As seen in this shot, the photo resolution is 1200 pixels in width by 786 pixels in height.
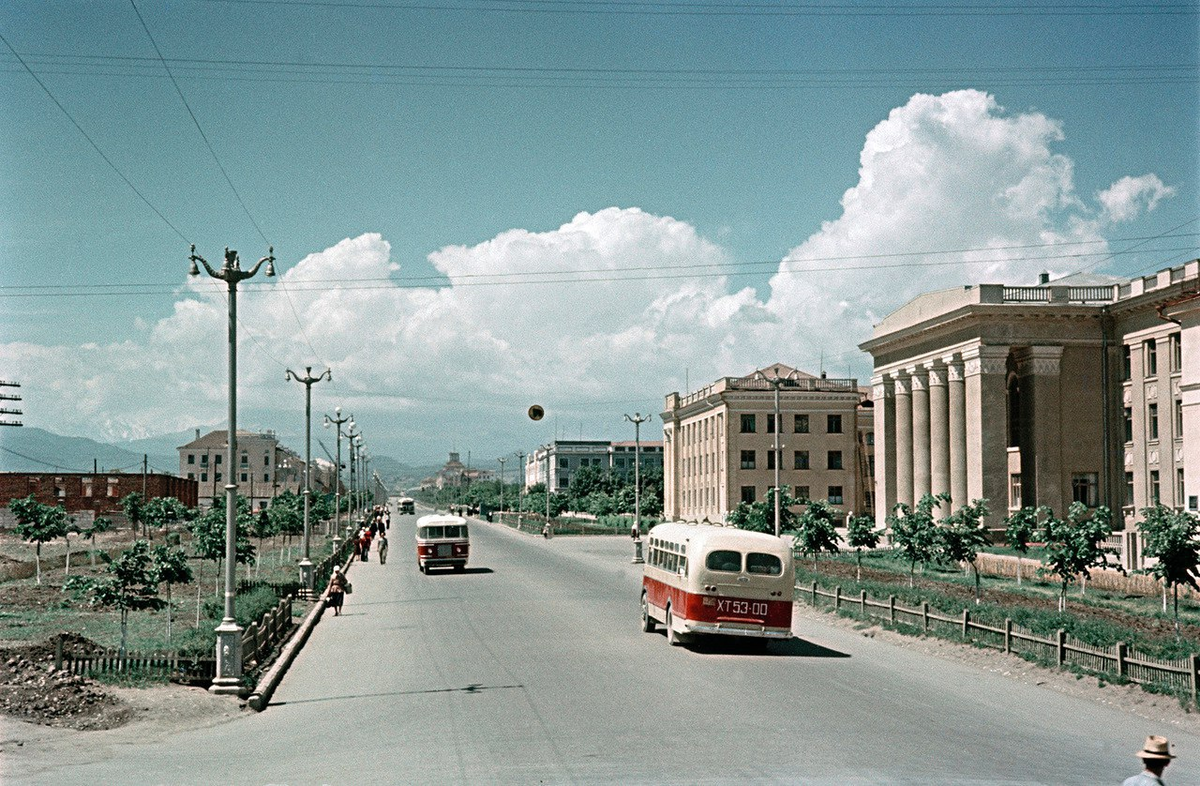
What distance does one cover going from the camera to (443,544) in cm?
4822

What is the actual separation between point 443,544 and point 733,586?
2696 centimetres

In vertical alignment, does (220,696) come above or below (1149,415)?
below

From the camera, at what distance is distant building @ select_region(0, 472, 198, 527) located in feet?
304

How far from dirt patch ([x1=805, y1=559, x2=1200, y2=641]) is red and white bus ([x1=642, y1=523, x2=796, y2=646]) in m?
7.42

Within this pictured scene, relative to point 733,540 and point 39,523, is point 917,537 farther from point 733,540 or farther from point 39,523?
point 39,523

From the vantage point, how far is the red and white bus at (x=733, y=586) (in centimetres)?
2302

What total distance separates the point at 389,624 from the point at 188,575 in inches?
218

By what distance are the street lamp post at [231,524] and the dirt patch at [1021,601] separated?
1814cm

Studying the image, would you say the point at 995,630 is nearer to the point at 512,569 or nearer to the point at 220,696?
the point at 220,696

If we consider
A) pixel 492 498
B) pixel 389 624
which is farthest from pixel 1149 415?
pixel 492 498

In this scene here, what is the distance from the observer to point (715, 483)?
105125mm

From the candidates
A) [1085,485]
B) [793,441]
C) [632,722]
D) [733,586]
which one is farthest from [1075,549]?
[793,441]

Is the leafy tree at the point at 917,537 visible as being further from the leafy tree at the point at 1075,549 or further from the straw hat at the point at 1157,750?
the straw hat at the point at 1157,750

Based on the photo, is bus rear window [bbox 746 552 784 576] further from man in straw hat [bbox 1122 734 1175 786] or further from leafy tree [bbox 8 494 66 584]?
leafy tree [bbox 8 494 66 584]
